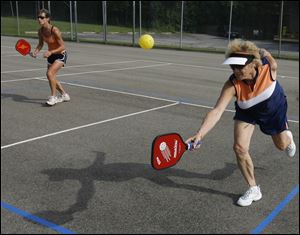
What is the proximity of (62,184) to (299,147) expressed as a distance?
5575mm

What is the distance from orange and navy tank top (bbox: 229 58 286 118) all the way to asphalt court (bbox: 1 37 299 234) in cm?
319

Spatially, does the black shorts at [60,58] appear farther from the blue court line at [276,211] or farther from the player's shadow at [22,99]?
the player's shadow at [22,99]

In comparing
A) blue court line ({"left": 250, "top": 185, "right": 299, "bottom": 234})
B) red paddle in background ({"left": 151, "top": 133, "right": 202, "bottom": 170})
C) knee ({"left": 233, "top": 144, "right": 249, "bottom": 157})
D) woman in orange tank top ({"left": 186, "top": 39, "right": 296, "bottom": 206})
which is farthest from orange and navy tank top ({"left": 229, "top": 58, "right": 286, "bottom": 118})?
blue court line ({"left": 250, "top": 185, "right": 299, "bottom": 234})

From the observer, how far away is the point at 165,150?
157cm

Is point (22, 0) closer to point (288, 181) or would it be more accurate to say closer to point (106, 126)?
point (288, 181)

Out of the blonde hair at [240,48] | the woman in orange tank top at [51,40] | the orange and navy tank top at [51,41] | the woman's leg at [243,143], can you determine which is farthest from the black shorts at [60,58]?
the woman's leg at [243,143]

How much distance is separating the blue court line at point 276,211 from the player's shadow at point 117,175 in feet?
2.38

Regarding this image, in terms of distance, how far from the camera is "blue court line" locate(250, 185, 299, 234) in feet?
19.6

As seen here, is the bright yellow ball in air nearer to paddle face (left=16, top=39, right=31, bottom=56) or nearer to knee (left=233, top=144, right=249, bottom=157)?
paddle face (left=16, top=39, right=31, bottom=56)

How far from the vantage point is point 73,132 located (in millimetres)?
10422

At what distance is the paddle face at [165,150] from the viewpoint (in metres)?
1.52

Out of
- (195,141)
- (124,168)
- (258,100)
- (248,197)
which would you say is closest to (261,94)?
(258,100)

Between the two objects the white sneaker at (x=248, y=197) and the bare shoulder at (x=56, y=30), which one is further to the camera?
the white sneaker at (x=248, y=197)

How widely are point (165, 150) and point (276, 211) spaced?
544 centimetres
